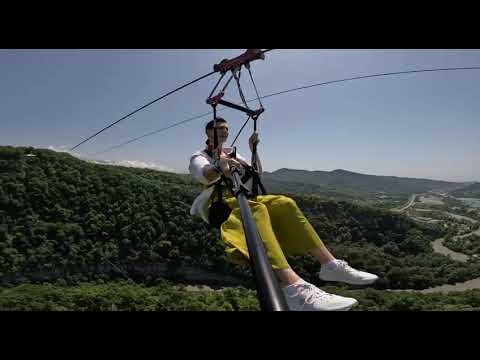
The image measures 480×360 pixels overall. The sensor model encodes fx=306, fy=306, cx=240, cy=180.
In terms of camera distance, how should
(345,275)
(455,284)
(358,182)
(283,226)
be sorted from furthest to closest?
(358,182), (455,284), (283,226), (345,275)

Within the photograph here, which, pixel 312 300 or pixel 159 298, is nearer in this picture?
pixel 312 300

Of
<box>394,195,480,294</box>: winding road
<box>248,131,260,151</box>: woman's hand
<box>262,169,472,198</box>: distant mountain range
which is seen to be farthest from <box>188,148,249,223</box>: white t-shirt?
<box>262,169,472,198</box>: distant mountain range

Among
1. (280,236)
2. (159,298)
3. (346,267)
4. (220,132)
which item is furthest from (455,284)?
(220,132)

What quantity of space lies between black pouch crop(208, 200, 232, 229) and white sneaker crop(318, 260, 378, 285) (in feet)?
1.98

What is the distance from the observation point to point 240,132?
250 cm

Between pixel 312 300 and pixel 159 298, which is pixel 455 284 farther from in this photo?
pixel 312 300

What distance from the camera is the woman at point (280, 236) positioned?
1191 millimetres

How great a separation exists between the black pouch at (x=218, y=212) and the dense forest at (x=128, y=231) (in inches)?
1082

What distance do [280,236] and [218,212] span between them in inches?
14.8

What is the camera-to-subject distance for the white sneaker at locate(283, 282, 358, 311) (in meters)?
1.11

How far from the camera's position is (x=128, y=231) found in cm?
3791

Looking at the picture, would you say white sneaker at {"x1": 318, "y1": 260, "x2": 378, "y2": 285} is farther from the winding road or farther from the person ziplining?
the winding road
